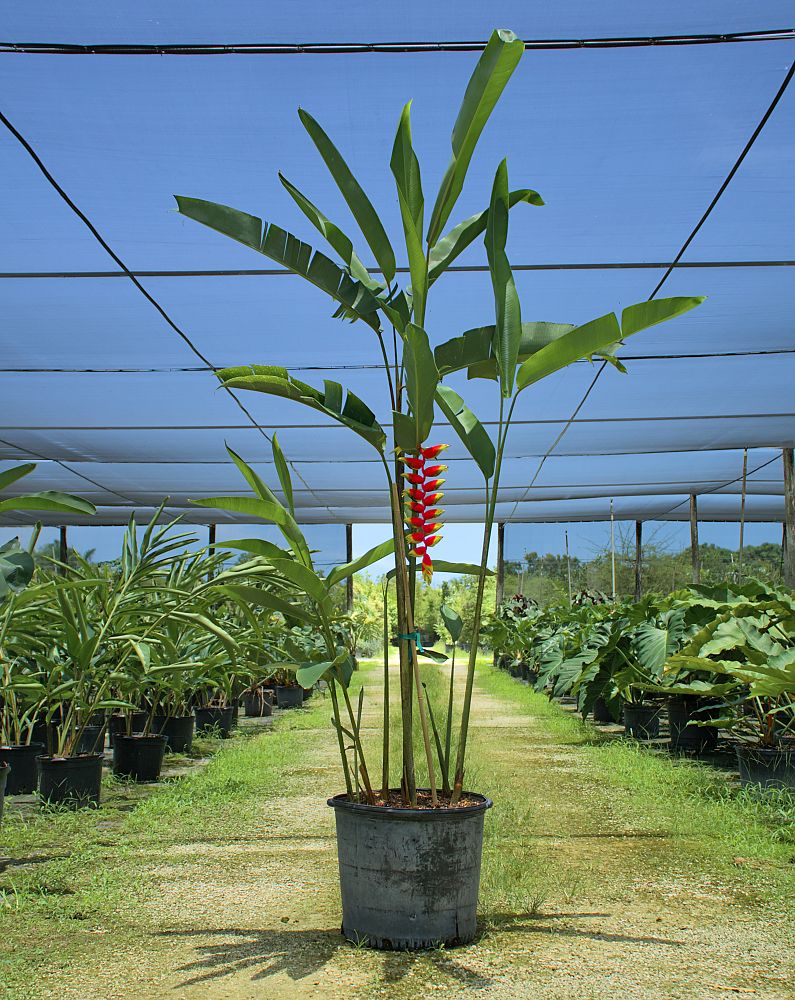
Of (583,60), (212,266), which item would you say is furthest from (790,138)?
(212,266)

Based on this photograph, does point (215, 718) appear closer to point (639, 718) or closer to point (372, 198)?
point (639, 718)

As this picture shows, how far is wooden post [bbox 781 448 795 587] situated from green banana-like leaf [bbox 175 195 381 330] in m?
5.52

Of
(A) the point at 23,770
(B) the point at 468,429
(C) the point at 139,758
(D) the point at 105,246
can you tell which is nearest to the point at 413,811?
(B) the point at 468,429

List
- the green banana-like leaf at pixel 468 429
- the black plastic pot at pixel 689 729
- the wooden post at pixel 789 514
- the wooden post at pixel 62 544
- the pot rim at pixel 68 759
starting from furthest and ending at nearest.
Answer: the wooden post at pixel 62 544
the wooden post at pixel 789 514
the black plastic pot at pixel 689 729
the pot rim at pixel 68 759
the green banana-like leaf at pixel 468 429

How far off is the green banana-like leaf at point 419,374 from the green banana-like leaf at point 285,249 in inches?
10.3

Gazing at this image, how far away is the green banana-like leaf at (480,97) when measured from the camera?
209 centimetres

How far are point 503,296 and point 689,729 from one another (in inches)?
147

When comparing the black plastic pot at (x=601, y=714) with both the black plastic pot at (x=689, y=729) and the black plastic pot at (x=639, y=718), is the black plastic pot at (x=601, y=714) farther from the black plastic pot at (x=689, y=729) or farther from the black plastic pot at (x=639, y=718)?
the black plastic pot at (x=689, y=729)

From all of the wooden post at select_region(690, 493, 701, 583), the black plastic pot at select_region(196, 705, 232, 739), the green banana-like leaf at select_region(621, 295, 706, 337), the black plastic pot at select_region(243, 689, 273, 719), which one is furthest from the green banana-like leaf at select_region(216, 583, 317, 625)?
the wooden post at select_region(690, 493, 701, 583)

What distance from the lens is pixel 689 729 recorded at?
5.28 metres

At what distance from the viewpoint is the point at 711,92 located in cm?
326

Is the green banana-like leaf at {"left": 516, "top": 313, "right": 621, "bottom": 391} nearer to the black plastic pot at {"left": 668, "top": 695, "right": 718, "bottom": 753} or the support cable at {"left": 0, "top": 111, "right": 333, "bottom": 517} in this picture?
the support cable at {"left": 0, "top": 111, "right": 333, "bottom": 517}

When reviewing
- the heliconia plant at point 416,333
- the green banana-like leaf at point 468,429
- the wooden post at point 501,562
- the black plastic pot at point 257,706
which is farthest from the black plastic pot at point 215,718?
the wooden post at point 501,562

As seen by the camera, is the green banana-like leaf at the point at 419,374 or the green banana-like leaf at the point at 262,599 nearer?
the green banana-like leaf at the point at 419,374
